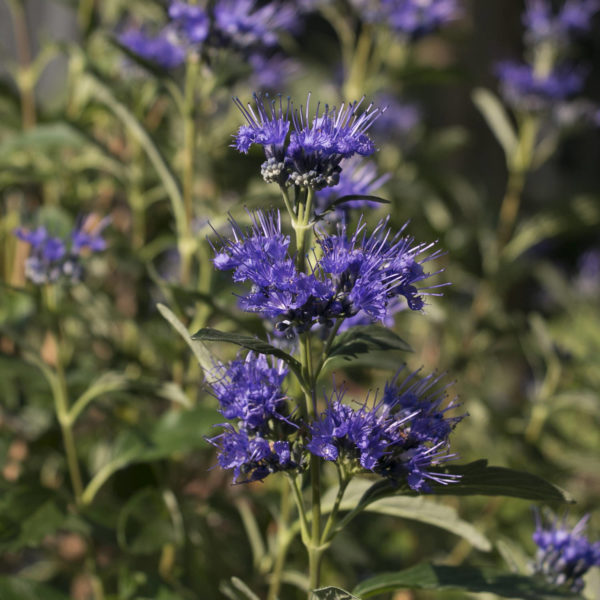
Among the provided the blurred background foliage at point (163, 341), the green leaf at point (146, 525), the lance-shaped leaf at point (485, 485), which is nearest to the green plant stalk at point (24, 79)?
the blurred background foliage at point (163, 341)

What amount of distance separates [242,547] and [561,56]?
71.8 inches

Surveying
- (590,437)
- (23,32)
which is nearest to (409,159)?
(23,32)

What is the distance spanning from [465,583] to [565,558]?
0.26 meters

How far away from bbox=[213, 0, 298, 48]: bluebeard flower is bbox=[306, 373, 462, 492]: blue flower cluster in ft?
2.92

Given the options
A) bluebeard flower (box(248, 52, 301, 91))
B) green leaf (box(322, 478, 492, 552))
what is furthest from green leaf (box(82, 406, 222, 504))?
bluebeard flower (box(248, 52, 301, 91))

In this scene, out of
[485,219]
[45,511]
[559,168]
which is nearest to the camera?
[45,511]

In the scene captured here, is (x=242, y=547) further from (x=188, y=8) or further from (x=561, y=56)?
(x=561, y=56)

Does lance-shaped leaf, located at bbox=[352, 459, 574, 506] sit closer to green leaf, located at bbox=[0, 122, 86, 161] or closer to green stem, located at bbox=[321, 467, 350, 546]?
green stem, located at bbox=[321, 467, 350, 546]

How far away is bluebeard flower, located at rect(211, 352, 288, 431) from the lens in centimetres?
82

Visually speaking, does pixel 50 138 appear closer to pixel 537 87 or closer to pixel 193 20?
pixel 193 20

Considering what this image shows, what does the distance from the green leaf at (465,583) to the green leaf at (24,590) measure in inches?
23.7

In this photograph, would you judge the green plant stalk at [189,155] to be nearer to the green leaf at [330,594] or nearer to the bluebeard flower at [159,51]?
the bluebeard flower at [159,51]

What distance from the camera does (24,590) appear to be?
1.20 m

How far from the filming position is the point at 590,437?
3223mm
